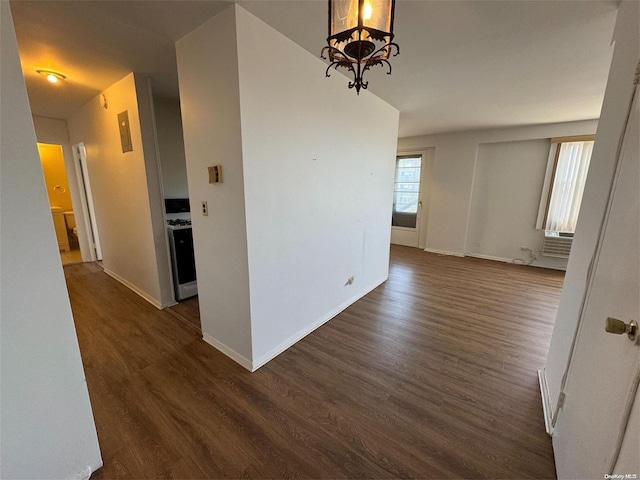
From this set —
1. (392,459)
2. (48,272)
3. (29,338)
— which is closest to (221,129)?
(48,272)

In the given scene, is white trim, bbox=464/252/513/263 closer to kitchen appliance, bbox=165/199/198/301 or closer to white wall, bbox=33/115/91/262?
kitchen appliance, bbox=165/199/198/301

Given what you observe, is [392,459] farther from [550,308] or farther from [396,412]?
[550,308]

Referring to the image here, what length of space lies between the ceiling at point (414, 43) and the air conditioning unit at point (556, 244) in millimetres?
2275

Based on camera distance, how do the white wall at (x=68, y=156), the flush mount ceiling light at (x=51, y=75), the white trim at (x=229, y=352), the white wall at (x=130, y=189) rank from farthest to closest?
the white wall at (x=68, y=156), the white wall at (x=130, y=189), the flush mount ceiling light at (x=51, y=75), the white trim at (x=229, y=352)

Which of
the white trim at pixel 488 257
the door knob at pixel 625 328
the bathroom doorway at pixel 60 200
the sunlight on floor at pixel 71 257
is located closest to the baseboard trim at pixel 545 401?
the door knob at pixel 625 328

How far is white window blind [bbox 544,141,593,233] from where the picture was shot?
405cm

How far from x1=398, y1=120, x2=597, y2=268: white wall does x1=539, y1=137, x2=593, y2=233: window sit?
0.20 metres

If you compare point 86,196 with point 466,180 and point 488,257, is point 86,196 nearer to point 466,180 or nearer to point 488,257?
point 466,180

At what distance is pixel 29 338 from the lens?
101 centimetres

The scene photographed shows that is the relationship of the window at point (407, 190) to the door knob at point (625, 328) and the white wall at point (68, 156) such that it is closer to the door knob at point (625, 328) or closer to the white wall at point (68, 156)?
the door knob at point (625, 328)

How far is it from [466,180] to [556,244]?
184 cm

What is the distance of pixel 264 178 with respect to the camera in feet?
5.88

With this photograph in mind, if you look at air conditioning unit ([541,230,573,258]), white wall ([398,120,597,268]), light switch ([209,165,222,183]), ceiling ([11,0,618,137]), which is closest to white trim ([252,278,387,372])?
light switch ([209,165,222,183])

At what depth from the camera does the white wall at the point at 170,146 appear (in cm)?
323
